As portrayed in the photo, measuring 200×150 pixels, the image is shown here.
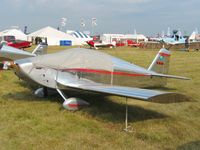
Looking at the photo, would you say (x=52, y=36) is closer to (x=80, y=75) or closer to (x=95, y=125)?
(x=80, y=75)

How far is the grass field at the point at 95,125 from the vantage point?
463 cm

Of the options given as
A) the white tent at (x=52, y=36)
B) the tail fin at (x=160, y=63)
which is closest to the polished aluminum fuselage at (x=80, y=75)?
the tail fin at (x=160, y=63)

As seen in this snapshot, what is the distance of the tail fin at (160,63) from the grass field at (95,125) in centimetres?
165

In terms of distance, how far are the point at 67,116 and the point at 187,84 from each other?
562 cm

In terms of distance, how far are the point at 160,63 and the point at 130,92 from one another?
12.0 feet

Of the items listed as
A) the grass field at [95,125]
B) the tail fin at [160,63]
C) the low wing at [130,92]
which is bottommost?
the grass field at [95,125]

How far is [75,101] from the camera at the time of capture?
643 centimetres

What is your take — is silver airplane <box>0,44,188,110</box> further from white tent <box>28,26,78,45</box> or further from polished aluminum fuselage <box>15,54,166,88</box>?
white tent <box>28,26,78,45</box>

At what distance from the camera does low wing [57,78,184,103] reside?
189 inches

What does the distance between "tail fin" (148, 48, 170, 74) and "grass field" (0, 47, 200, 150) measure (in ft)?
5.42

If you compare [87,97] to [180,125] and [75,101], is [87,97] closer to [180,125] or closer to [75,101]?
[75,101]

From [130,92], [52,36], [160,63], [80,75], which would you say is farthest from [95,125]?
[52,36]

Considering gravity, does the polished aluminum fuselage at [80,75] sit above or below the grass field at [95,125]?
above

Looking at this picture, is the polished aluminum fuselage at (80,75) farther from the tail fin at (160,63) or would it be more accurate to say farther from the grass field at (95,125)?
the tail fin at (160,63)
